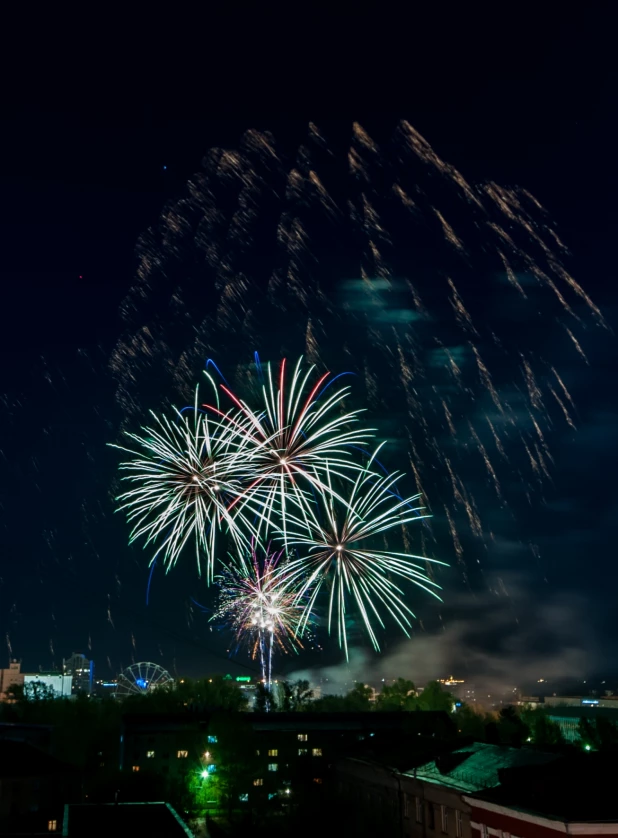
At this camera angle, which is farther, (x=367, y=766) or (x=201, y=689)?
(x=201, y=689)

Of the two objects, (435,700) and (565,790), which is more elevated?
(435,700)

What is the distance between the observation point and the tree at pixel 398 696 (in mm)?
165375

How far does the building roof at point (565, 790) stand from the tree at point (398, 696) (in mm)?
132923

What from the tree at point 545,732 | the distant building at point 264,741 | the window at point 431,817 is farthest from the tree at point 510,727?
the window at point 431,817

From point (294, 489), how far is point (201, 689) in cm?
14782

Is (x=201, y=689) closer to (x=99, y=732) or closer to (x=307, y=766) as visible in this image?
(x=99, y=732)

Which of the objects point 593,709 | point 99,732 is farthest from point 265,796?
point 593,709

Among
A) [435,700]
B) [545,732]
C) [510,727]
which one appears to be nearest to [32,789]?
[545,732]

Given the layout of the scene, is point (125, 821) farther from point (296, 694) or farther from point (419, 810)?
point (296, 694)

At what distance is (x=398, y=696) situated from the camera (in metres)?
177

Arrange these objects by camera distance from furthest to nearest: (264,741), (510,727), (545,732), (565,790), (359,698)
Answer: (359,698) → (510,727) → (545,732) → (264,741) → (565,790)

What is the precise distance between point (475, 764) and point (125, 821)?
18.3 meters

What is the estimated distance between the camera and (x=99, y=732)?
115m

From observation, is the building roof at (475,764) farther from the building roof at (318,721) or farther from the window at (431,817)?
the building roof at (318,721)
